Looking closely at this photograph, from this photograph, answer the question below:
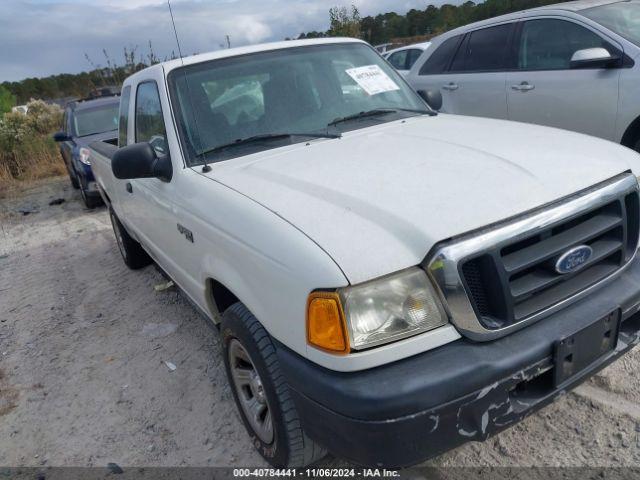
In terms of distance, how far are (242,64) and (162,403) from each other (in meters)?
2.09

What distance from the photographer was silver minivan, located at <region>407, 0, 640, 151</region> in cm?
452

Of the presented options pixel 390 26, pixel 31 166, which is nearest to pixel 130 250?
pixel 31 166

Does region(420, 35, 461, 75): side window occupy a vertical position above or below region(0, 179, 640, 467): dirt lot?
above

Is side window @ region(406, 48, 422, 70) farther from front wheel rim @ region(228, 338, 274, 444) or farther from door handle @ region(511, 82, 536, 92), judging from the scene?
front wheel rim @ region(228, 338, 274, 444)

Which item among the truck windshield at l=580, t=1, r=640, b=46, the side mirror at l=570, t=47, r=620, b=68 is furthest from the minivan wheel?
the truck windshield at l=580, t=1, r=640, b=46

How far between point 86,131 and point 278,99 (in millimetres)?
7263

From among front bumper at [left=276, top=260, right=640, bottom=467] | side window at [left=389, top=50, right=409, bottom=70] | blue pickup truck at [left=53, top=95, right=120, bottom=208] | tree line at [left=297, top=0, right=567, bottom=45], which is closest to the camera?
front bumper at [left=276, top=260, right=640, bottom=467]

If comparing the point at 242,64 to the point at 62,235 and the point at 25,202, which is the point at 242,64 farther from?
the point at 25,202

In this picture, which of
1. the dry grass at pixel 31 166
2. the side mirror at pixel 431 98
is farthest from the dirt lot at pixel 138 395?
the dry grass at pixel 31 166

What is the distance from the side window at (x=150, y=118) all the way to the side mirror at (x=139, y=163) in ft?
0.53

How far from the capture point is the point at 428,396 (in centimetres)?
169

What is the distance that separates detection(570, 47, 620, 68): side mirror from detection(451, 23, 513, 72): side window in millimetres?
1036

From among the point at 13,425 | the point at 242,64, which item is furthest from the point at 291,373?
the point at 13,425

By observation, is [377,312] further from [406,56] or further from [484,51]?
[406,56]
